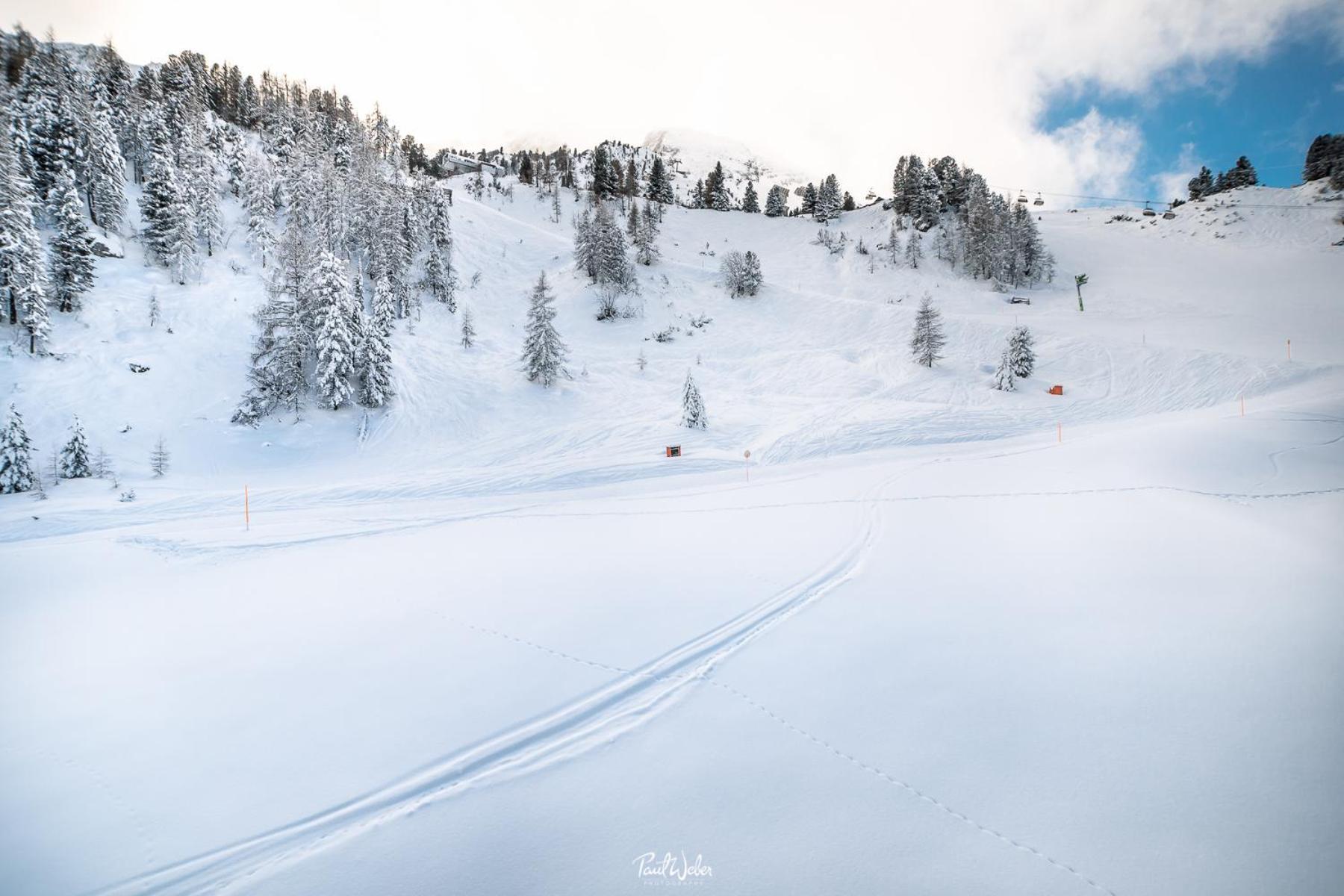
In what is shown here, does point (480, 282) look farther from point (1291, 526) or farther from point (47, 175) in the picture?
point (1291, 526)

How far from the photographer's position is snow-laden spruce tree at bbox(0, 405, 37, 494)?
14.8 metres

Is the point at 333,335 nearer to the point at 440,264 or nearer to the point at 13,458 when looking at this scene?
the point at 13,458

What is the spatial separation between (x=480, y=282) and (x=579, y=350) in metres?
15.4

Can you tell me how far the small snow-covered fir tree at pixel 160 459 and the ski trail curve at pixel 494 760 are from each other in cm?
2137

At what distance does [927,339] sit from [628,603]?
29503 millimetres

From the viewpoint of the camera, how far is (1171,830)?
3666 mm

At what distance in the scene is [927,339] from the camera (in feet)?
100

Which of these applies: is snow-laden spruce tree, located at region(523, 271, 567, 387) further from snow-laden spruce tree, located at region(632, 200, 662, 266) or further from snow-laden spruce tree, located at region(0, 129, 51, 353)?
snow-laden spruce tree, located at region(632, 200, 662, 266)

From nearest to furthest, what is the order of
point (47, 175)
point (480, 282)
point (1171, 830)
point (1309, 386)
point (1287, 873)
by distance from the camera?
point (1287, 873) < point (1171, 830) < point (1309, 386) < point (47, 175) < point (480, 282)

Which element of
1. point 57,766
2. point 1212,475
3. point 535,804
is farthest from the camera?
point 1212,475

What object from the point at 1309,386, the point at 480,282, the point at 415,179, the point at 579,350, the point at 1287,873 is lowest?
the point at 1287,873

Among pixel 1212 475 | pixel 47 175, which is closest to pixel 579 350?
pixel 1212 475

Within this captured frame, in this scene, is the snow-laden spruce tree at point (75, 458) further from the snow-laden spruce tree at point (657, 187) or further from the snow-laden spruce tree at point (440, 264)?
the snow-laden spruce tree at point (657, 187)

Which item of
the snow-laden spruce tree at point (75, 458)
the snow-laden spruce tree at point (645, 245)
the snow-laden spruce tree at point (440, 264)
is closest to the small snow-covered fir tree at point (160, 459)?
the snow-laden spruce tree at point (75, 458)
